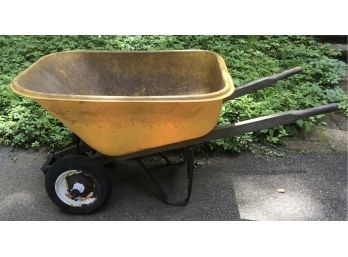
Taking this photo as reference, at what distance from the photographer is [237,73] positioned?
452 centimetres

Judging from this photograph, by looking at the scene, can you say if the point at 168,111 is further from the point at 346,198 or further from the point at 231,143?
the point at 346,198

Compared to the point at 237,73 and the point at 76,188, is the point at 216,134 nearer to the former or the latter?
the point at 76,188

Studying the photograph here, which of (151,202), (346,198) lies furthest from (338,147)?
(151,202)

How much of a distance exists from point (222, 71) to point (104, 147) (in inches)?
35.4

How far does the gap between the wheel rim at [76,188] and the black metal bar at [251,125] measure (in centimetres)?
23

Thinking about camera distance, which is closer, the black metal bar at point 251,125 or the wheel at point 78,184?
the black metal bar at point 251,125

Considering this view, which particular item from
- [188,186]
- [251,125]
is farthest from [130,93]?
[251,125]

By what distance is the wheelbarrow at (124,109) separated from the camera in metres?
2.42

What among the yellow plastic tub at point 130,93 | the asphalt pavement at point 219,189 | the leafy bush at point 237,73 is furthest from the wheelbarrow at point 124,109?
the leafy bush at point 237,73

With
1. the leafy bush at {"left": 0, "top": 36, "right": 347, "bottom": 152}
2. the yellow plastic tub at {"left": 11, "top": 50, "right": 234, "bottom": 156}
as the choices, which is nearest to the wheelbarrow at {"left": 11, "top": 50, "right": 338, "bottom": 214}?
the yellow plastic tub at {"left": 11, "top": 50, "right": 234, "bottom": 156}

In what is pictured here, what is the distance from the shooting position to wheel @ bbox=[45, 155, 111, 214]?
273 cm

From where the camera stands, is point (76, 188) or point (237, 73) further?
point (237, 73)

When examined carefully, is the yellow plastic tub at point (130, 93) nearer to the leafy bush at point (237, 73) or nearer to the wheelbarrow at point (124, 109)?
the wheelbarrow at point (124, 109)

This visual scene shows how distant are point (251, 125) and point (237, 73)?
196 cm
